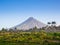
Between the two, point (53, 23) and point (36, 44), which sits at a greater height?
point (53, 23)

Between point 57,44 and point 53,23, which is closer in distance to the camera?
point 57,44

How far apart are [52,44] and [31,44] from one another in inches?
218

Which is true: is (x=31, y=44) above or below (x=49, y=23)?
below

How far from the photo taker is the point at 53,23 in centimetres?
16250

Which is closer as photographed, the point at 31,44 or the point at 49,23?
the point at 31,44

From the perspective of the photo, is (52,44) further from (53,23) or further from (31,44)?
(53,23)

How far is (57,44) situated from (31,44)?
696 cm

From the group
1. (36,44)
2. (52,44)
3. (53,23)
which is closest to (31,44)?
(36,44)

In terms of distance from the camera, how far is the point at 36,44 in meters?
47.1

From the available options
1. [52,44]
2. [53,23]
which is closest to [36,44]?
[52,44]

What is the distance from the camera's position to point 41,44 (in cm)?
4728

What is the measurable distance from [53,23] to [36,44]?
11716cm

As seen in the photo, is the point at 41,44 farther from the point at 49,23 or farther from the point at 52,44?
the point at 49,23

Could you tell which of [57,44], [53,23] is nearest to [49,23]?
[53,23]
